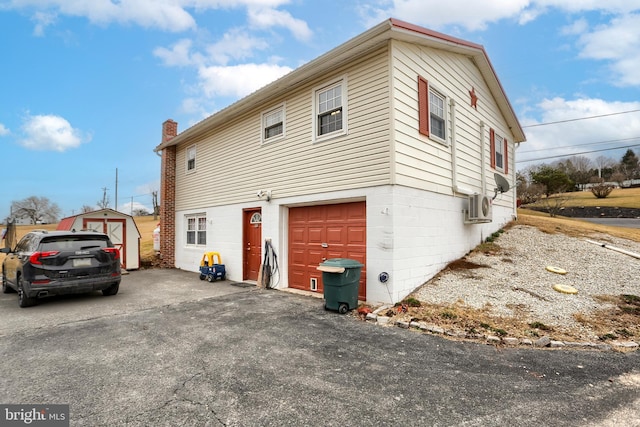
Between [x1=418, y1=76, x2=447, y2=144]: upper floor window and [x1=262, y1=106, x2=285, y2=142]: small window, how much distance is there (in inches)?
151

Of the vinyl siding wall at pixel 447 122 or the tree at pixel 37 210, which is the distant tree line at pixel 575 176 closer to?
the vinyl siding wall at pixel 447 122

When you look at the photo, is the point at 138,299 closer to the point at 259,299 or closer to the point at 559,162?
the point at 259,299

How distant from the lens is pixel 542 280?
7.29 metres

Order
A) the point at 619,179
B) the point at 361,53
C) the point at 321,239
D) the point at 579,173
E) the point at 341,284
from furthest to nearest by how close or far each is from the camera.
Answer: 1. the point at 579,173
2. the point at 619,179
3. the point at 321,239
4. the point at 361,53
5. the point at 341,284

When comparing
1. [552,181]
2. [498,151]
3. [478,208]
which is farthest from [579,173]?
[478,208]

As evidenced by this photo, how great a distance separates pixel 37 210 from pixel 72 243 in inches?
2929

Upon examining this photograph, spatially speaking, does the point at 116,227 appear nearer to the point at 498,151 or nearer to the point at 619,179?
the point at 498,151

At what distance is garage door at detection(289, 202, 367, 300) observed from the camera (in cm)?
720

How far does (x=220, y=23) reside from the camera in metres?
10.2

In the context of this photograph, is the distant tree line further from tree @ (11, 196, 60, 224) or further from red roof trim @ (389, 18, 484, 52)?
tree @ (11, 196, 60, 224)

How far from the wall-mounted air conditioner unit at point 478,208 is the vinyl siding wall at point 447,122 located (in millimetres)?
574

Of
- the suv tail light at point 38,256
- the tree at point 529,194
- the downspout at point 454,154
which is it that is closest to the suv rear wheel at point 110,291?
the suv tail light at point 38,256

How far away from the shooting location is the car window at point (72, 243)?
6953 mm

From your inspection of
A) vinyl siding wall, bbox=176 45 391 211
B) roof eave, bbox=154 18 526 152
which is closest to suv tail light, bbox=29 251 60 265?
vinyl siding wall, bbox=176 45 391 211
